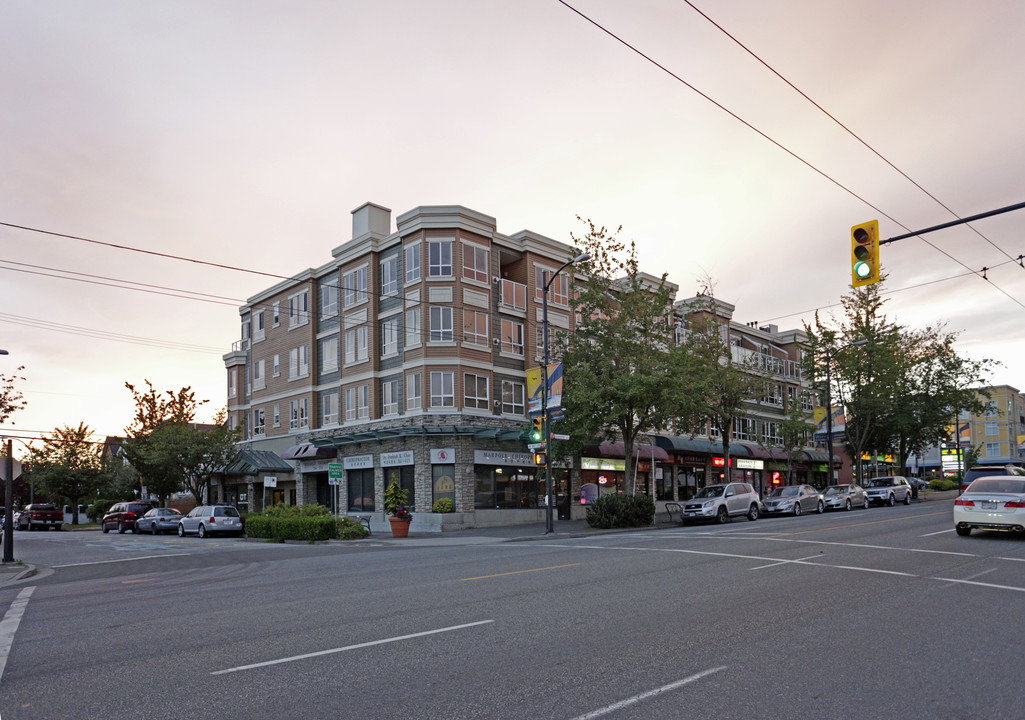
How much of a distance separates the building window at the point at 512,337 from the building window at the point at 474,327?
1.54 m

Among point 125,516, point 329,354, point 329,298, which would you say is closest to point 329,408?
point 329,354

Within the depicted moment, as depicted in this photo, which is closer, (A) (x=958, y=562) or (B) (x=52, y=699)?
(B) (x=52, y=699)

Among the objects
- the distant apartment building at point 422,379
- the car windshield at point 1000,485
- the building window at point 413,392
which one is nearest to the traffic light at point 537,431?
the distant apartment building at point 422,379

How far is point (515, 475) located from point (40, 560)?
2100 centimetres

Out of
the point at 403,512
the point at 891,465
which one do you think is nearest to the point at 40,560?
the point at 403,512

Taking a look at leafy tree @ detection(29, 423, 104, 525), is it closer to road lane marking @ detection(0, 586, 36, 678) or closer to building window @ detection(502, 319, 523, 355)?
building window @ detection(502, 319, 523, 355)

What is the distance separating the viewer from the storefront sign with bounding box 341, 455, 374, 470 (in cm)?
3944

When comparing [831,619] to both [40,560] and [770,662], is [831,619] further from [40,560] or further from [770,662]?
[40,560]

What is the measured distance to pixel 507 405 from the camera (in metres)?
39.0

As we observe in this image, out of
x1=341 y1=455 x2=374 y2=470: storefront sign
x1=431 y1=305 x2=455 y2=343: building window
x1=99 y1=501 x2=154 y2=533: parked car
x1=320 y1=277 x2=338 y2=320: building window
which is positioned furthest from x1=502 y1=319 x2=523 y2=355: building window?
x1=99 y1=501 x2=154 y2=533: parked car

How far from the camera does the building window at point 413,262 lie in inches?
1474

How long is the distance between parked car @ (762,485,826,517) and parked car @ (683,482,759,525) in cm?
368

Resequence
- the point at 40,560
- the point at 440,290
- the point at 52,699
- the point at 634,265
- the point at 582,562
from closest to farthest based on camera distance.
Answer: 1. the point at 52,699
2. the point at 582,562
3. the point at 40,560
4. the point at 634,265
5. the point at 440,290

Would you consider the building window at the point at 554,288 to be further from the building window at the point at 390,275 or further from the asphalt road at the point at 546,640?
the asphalt road at the point at 546,640
